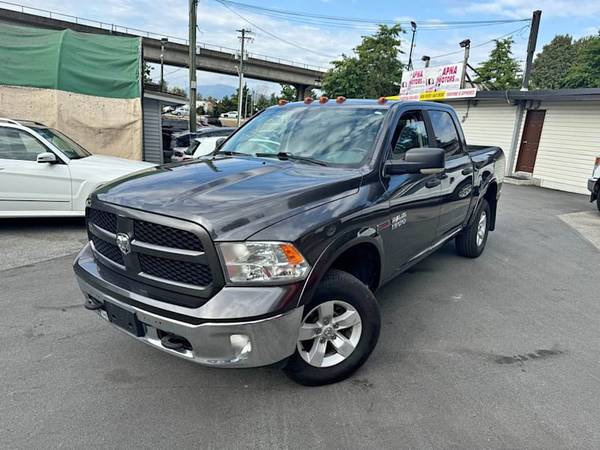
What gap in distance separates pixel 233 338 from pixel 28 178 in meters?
5.36

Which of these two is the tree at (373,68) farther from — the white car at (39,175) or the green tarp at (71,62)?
the white car at (39,175)

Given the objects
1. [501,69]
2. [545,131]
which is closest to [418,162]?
[545,131]

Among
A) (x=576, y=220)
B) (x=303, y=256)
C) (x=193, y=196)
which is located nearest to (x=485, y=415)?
(x=303, y=256)

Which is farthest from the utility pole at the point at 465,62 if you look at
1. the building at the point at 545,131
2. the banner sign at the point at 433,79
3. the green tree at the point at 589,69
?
the green tree at the point at 589,69

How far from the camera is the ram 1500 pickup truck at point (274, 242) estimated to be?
226 centimetres

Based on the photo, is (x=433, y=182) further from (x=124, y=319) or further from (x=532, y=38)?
(x=532, y=38)

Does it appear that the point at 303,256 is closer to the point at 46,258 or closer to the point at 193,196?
the point at 193,196

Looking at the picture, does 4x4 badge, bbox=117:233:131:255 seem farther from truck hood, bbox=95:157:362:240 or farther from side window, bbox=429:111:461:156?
side window, bbox=429:111:461:156

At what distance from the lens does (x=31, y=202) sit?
618 cm

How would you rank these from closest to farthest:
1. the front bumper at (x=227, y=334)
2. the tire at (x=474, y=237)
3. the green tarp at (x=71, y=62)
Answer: the front bumper at (x=227, y=334)
the tire at (x=474, y=237)
the green tarp at (x=71, y=62)

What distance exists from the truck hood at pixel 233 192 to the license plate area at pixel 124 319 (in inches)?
24.2

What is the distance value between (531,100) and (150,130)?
1348 cm

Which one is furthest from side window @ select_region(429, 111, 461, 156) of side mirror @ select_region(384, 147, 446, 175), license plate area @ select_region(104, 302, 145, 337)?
license plate area @ select_region(104, 302, 145, 337)

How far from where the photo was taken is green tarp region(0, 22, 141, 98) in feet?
33.1
